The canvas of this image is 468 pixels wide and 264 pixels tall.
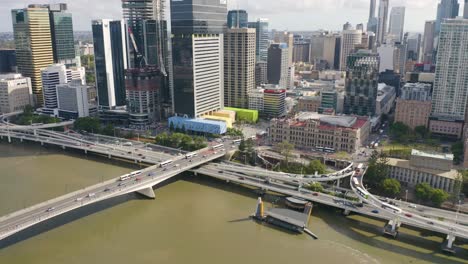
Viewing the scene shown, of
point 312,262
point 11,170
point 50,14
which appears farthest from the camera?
point 50,14

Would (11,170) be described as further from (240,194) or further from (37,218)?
(240,194)

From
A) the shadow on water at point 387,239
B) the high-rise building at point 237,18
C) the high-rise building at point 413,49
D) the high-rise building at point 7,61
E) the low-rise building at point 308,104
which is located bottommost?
the shadow on water at point 387,239

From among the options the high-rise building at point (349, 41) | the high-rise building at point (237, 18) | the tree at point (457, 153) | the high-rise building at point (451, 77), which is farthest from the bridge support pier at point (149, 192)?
the high-rise building at point (349, 41)

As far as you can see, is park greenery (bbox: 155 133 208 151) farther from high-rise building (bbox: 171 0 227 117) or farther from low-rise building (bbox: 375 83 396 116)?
low-rise building (bbox: 375 83 396 116)

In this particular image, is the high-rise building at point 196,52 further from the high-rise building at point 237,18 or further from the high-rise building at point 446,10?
the high-rise building at point 446,10

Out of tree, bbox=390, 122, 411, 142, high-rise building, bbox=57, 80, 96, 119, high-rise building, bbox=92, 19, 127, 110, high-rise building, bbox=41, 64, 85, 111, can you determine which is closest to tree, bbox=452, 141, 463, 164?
tree, bbox=390, 122, 411, 142

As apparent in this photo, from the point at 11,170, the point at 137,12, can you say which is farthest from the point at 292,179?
the point at 137,12

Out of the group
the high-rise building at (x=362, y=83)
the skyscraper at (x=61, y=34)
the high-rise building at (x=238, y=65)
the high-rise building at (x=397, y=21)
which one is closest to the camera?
the high-rise building at (x=362, y=83)
